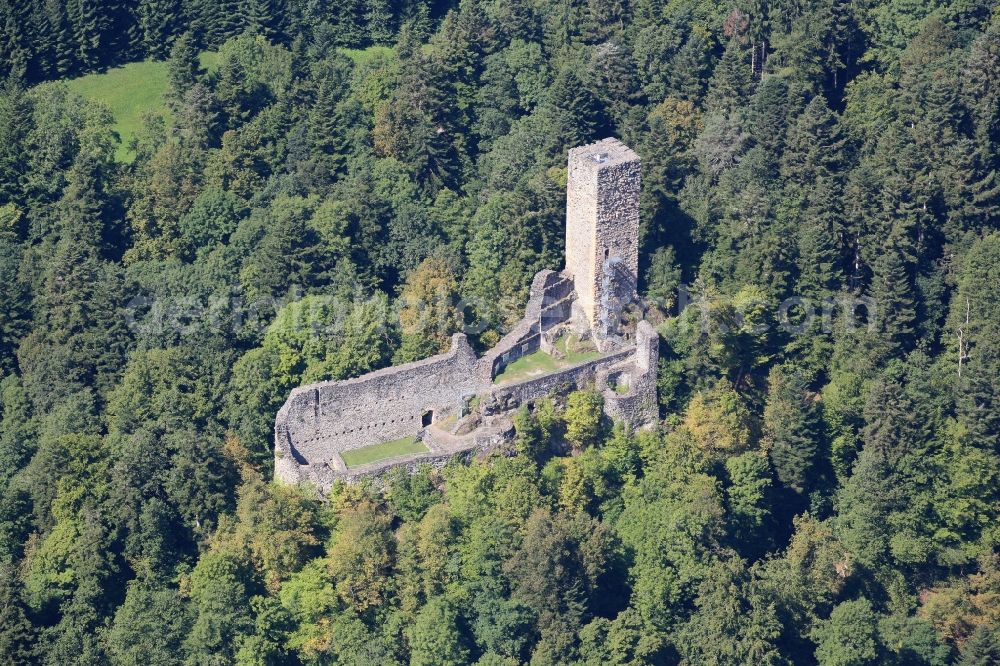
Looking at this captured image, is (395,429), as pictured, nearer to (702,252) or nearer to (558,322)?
(558,322)

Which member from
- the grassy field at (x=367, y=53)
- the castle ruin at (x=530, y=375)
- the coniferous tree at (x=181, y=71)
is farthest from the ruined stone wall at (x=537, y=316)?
the coniferous tree at (x=181, y=71)

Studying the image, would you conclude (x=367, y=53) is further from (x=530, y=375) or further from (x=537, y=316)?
(x=530, y=375)

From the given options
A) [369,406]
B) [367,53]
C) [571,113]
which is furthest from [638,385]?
[367,53]

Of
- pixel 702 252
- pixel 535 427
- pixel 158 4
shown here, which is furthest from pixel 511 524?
pixel 158 4

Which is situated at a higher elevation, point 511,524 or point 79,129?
point 79,129

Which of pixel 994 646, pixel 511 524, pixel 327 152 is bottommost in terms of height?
pixel 994 646

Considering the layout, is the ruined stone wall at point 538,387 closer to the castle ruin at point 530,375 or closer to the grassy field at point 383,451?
the castle ruin at point 530,375
